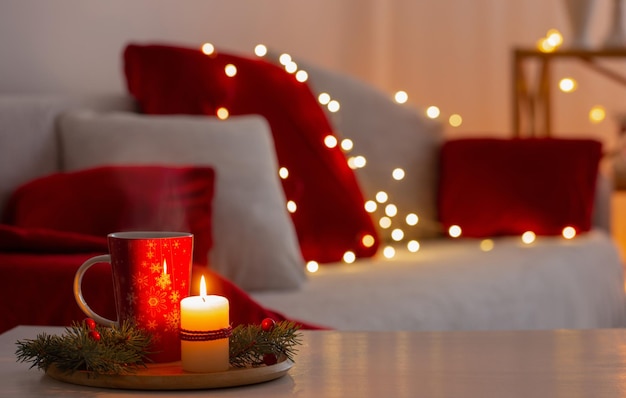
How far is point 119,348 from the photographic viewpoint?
80 centimetres

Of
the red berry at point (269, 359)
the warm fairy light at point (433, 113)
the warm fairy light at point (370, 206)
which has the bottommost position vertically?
the warm fairy light at point (370, 206)

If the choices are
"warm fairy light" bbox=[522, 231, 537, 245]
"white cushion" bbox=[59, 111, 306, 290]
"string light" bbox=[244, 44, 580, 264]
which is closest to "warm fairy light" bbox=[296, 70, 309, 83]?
"string light" bbox=[244, 44, 580, 264]

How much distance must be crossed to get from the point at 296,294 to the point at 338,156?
22.2 inches

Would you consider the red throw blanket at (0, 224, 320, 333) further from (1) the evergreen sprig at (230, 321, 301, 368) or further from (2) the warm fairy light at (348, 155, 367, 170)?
(2) the warm fairy light at (348, 155, 367, 170)

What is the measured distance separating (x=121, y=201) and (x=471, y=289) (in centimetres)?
70

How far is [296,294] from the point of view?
1837 millimetres

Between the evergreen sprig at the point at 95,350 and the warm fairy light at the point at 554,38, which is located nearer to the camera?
the evergreen sprig at the point at 95,350

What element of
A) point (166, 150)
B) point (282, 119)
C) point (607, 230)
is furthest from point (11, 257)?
point (607, 230)

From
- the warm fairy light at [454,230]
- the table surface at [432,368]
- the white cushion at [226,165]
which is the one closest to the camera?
the table surface at [432,368]

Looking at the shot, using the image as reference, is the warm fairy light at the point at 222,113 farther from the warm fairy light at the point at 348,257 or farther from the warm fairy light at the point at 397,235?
the warm fairy light at the point at 397,235

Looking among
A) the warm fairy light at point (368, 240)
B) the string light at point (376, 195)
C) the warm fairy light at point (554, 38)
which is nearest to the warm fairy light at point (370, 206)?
the string light at point (376, 195)

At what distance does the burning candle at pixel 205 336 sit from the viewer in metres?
0.78

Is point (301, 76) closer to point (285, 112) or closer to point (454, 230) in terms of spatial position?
point (285, 112)

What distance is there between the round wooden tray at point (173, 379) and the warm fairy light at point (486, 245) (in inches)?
68.4
